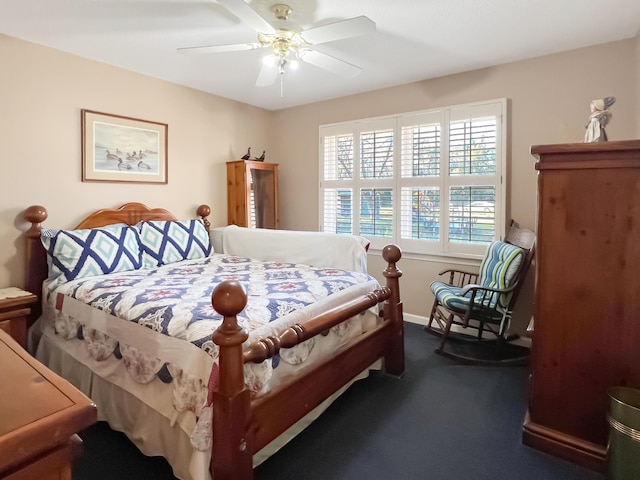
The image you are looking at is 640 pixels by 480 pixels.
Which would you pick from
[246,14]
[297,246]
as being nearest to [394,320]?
[297,246]

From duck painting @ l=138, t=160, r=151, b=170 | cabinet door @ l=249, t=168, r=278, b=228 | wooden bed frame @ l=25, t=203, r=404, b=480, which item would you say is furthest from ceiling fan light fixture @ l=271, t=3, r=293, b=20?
cabinet door @ l=249, t=168, r=278, b=228

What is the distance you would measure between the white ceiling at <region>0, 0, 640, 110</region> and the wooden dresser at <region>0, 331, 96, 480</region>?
2.16 m

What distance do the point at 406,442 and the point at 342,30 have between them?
2192mm

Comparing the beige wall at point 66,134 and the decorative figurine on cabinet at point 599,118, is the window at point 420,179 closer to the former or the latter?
the decorative figurine on cabinet at point 599,118

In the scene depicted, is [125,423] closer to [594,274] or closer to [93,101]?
[594,274]

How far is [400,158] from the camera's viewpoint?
3801 mm

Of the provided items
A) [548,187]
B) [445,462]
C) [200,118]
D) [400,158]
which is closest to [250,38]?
[200,118]

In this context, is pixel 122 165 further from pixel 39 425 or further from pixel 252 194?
pixel 39 425

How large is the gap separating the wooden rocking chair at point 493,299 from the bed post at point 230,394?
193 cm

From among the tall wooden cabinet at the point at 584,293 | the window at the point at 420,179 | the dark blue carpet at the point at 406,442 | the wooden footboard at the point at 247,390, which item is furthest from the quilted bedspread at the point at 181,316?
the window at the point at 420,179

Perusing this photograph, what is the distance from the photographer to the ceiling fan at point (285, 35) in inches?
74.7

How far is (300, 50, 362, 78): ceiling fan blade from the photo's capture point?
2417mm

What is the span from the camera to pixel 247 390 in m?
1.45

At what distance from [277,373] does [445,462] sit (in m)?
0.91
